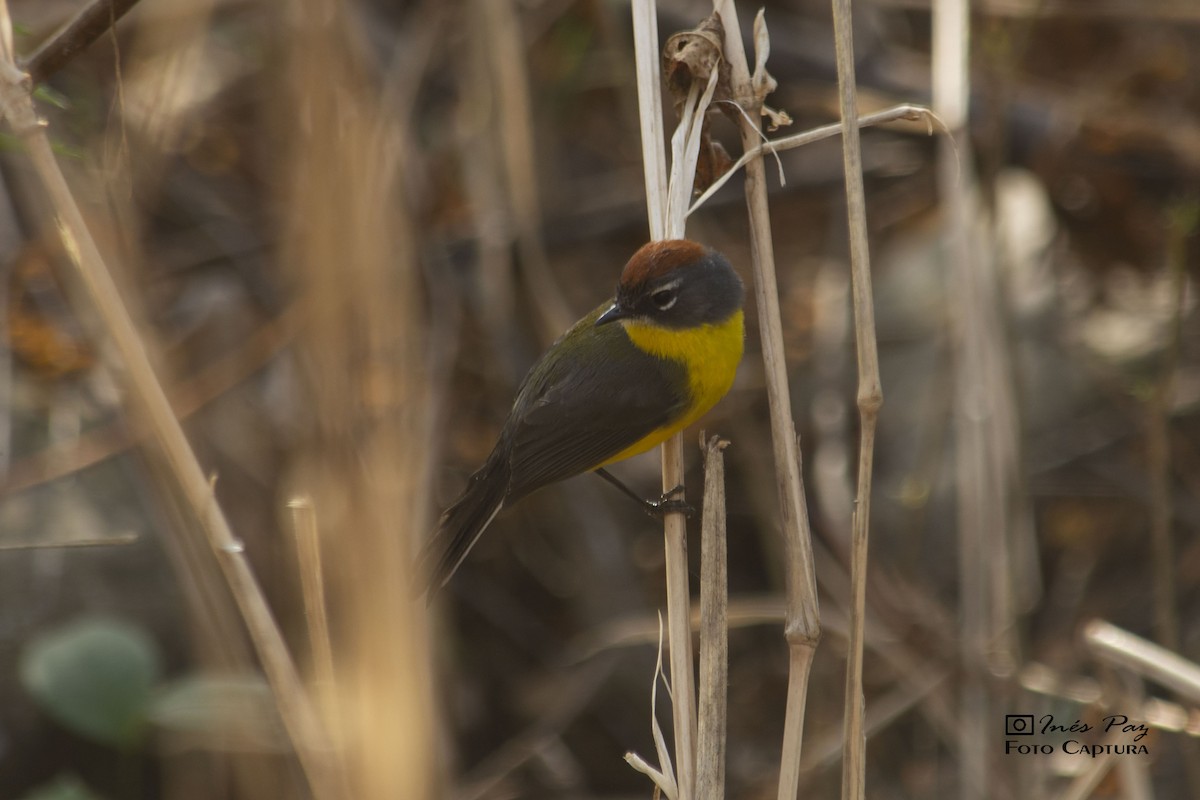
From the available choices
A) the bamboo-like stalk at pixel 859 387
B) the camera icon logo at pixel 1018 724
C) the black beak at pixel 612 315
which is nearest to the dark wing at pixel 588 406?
the black beak at pixel 612 315

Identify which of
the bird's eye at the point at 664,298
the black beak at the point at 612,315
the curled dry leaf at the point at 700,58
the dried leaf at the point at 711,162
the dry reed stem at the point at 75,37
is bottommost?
the black beak at the point at 612,315

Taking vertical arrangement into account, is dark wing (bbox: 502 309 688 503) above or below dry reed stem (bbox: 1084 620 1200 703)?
above

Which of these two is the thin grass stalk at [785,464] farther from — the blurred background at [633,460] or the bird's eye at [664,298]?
the blurred background at [633,460]

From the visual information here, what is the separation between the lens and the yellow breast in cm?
342

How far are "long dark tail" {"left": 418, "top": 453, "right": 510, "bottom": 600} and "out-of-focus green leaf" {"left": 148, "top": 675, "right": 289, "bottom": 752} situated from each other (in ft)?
1.84

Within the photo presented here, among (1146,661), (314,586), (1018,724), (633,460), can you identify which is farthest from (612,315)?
(633,460)

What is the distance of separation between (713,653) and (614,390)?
1343mm

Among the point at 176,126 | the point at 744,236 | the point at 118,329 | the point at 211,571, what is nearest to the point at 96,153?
the point at 176,126

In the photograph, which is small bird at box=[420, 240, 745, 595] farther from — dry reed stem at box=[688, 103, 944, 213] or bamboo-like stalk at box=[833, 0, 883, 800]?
bamboo-like stalk at box=[833, 0, 883, 800]

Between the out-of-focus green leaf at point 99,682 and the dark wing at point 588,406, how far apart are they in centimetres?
122

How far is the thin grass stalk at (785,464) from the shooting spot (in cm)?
215

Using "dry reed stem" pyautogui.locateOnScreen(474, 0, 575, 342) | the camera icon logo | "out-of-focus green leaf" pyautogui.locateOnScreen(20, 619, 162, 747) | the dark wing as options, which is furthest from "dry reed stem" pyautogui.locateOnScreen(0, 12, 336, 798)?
"dry reed stem" pyautogui.locateOnScreen(474, 0, 575, 342)

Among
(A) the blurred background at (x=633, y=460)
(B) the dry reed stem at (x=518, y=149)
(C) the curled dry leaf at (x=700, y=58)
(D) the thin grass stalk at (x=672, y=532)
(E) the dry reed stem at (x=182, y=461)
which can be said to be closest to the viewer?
(E) the dry reed stem at (x=182, y=461)

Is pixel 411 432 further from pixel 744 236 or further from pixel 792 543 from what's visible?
pixel 744 236
